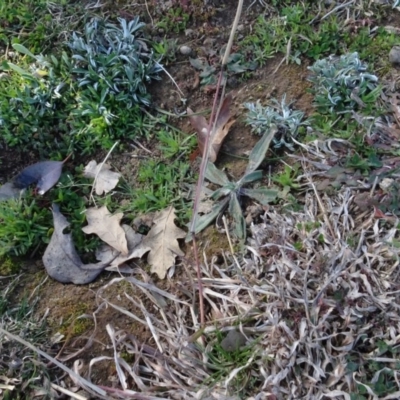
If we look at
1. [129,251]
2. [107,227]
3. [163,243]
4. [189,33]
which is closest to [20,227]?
[107,227]

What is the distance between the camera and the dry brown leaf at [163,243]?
2.41 meters

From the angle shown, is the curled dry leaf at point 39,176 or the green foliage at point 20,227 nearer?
the green foliage at point 20,227

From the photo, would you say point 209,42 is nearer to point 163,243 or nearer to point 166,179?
point 166,179

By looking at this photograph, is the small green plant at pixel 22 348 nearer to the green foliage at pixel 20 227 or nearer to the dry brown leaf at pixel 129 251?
the green foliage at pixel 20 227

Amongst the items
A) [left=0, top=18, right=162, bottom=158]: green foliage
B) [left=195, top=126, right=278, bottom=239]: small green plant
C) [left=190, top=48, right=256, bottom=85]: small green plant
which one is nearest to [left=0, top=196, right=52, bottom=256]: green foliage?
[left=0, top=18, right=162, bottom=158]: green foliage

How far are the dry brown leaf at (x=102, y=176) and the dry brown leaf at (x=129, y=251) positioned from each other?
0.21m

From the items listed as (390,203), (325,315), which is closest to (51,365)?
(325,315)

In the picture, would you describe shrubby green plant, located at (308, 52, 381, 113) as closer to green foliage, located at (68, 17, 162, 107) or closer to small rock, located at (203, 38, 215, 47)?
small rock, located at (203, 38, 215, 47)

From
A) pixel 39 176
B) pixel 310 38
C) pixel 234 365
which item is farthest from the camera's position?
pixel 310 38

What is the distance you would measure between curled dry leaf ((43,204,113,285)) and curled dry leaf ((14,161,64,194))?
10.8 inches

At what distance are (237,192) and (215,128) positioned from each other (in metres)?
0.35

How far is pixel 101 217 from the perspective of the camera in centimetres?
253

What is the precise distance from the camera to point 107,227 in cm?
250

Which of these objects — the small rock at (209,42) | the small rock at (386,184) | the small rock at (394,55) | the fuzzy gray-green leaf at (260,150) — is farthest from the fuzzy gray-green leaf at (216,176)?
the small rock at (394,55)
